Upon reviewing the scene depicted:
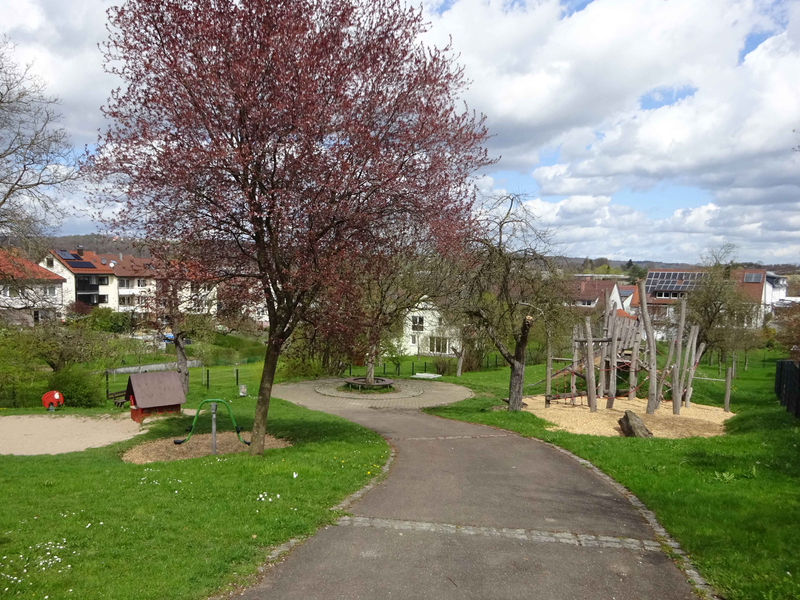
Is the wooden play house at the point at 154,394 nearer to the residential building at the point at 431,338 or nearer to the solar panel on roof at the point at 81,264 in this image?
the residential building at the point at 431,338

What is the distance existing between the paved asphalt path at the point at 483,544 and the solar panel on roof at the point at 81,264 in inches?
2683

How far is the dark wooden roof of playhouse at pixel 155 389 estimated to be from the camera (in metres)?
17.8

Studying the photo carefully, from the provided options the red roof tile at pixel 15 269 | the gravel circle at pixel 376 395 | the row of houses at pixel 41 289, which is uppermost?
the red roof tile at pixel 15 269

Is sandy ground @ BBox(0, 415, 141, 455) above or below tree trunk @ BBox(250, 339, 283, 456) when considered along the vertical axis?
below

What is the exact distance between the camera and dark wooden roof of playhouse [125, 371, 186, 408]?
1780 centimetres

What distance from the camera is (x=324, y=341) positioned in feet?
34.4

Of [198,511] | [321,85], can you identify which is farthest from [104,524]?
[321,85]

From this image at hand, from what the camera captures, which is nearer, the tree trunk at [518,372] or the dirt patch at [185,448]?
the dirt patch at [185,448]

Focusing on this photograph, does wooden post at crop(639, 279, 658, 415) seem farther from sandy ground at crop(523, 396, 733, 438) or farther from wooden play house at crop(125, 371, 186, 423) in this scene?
wooden play house at crop(125, 371, 186, 423)

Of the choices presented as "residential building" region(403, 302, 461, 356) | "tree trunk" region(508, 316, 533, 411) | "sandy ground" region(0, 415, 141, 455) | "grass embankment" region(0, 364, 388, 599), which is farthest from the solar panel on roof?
"tree trunk" region(508, 316, 533, 411)

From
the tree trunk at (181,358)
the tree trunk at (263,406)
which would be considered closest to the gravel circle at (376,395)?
the tree trunk at (181,358)

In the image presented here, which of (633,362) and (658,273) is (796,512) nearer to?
(633,362)

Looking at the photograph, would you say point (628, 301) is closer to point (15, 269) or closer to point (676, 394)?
point (676, 394)

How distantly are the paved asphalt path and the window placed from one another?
32.4 meters
